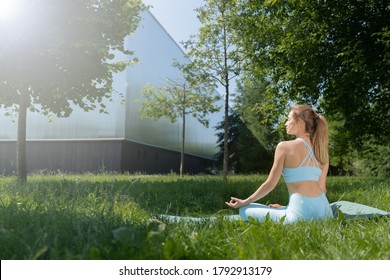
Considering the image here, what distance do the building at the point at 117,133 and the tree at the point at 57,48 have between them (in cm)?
1086

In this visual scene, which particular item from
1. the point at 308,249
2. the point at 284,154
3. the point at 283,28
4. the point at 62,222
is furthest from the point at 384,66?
the point at 62,222

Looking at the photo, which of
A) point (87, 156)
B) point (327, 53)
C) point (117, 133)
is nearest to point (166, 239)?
point (327, 53)

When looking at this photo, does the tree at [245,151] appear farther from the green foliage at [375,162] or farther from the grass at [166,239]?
the grass at [166,239]

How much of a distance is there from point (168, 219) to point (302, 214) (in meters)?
1.56

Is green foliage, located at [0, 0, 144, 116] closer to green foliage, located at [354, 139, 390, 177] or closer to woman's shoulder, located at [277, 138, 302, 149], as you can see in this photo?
woman's shoulder, located at [277, 138, 302, 149]

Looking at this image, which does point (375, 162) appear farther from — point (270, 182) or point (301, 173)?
point (270, 182)

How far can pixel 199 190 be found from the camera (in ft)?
27.8

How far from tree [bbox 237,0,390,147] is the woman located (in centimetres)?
751

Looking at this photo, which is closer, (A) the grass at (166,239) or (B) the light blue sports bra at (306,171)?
(A) the grass at (166,239)

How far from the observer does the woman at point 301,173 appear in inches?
178

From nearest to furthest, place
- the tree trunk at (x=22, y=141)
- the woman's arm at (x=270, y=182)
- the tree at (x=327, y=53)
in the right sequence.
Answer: the woman's arm at (x=270, y=182)
the tree trunk at (x=22, y=141)
the tree at (x=327, y=53)

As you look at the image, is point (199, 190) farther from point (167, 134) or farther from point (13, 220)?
point (167, 134)

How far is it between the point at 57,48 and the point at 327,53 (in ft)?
27.5

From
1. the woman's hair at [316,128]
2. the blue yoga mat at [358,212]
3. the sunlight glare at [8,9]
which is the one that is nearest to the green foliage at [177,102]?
the sunlight glare at [8,9]
